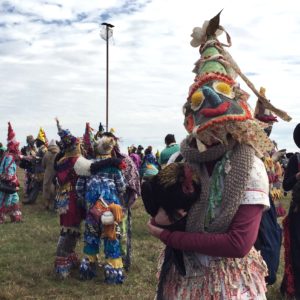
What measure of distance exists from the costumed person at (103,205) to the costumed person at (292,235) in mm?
1990

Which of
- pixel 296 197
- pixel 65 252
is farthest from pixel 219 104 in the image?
pixel 65 252

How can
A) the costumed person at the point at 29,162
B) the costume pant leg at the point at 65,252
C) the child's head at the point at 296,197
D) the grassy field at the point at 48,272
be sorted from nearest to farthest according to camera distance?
the child's head at the point at 296,197
the grassy field at the point at 48,272
the costume pant leg at the point at 65,252
the costumed person at the point at 29,162

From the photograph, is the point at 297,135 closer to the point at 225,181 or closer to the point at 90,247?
the point at 90,247

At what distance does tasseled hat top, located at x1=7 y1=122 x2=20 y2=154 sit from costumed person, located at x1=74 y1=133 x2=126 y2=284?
4.55m

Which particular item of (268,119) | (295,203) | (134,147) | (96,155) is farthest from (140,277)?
(134,147)

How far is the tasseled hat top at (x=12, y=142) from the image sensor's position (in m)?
10.2

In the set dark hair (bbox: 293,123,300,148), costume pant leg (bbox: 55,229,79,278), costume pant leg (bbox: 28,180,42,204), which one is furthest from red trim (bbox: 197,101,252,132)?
costume pant leg (bbox: 28,180,42,204)

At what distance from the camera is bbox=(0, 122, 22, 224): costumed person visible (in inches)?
393

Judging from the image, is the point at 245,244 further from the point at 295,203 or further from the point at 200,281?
the point at 295,203

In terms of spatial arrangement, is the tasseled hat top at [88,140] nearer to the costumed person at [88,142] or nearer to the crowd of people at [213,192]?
the costumed person at [88,142]

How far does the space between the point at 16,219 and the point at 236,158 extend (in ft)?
30.3

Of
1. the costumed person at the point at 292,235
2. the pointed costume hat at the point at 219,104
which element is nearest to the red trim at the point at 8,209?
the costumed person at the point at 292,235

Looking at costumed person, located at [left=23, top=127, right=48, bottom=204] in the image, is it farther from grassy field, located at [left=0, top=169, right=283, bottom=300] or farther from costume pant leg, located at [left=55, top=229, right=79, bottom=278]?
costume pant leg, located at [left=55, top=229, right=79, bottom=278]

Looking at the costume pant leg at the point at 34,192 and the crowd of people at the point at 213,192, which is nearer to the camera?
the crowd of people at the point at 213,192
